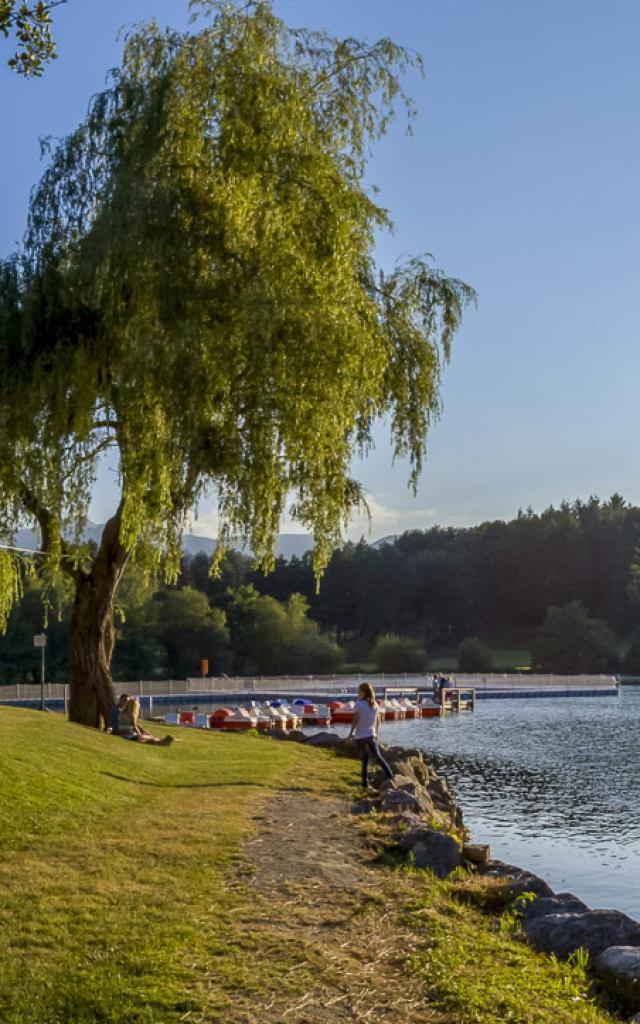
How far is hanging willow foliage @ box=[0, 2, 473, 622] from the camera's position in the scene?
580 inches

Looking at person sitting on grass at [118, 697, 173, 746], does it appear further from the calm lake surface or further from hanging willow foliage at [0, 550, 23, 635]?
the calm lake surface

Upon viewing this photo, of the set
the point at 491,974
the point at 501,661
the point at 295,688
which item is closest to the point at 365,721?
the point at 491,974

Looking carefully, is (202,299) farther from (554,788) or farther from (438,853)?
(554,788)

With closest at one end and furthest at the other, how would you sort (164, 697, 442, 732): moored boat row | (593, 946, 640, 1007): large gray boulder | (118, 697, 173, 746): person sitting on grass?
(593, 946, 640, 1007): large gray boulder → (118, 697, 173, 746): person sitting on grass → (164, 697, 442, 732): moored boat row

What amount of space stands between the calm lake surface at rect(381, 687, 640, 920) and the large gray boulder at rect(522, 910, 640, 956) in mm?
3723

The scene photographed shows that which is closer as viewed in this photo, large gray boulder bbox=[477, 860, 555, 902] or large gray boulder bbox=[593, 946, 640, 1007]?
large gray boulder bbox=[593, 946, 640, 1007]

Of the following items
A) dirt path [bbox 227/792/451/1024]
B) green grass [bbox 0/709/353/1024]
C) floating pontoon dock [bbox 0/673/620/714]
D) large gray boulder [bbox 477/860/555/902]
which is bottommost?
floating pontoon dock [bbox 0/673/620/714]

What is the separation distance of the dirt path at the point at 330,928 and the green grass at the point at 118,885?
21cm

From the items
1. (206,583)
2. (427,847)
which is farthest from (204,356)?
(206,583)

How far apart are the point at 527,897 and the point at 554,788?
13.5 m

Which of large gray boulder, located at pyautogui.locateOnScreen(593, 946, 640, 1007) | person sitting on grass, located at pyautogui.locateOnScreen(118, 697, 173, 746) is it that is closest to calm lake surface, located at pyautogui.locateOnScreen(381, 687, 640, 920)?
large gray boulder, located at pyautogui.locateOnScreen(593, 946, 640, 1007)

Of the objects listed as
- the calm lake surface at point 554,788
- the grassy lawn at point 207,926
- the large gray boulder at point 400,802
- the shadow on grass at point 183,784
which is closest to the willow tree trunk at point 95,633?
the shadow on grass at point 183,784

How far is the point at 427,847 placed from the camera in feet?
36.6

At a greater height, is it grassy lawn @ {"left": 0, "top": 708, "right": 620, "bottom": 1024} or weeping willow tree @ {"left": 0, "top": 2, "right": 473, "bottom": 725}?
weeping willow tree @ {"left": 0, "top": 2, "right": 473, "bottom": 725}
